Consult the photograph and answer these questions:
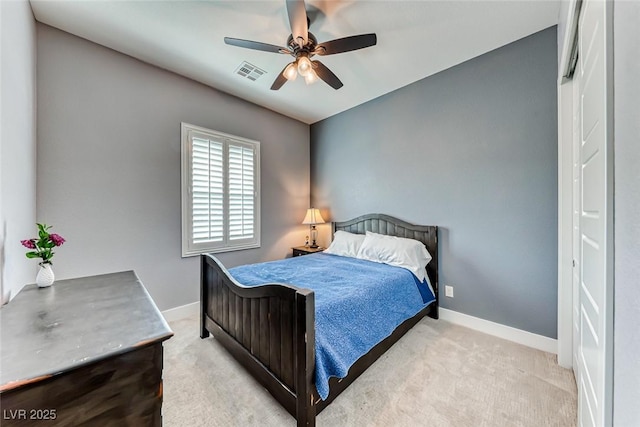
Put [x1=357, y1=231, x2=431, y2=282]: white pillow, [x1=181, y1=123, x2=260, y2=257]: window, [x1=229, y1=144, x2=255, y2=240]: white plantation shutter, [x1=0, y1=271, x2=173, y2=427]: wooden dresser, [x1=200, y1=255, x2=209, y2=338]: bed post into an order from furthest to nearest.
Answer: [x1=229, y1=144, x2=255, y2=240]: white plantation shutter → [x1=181, y1=123, x2=260, y2=257]: window → [x1=357, y1=231, x2=431, y2=282]: white pillow → [x1=200, y1=255, x2=209, y2=338]: bed post → [x1=0, y1=271, x2=173, y2=427]: wooden dresser

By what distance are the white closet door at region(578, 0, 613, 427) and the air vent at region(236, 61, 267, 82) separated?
2642 millimetres

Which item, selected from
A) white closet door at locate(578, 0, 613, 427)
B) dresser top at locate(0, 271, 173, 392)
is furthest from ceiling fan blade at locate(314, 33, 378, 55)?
dresser top at locate(0, 271, 173, 392)

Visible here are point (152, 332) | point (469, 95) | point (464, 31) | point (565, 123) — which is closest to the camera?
point (152, 332)

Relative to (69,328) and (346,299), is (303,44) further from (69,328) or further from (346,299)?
(69,328)

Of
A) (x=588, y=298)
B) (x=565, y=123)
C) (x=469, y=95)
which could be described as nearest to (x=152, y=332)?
(x=588, y=298)

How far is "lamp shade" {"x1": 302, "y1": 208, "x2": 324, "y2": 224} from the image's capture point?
4.14 metres

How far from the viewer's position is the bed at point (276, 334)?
1403 mm

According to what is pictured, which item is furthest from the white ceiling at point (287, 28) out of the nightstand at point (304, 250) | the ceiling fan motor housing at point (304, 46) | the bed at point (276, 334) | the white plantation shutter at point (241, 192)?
the nightstand at point (304, 250)

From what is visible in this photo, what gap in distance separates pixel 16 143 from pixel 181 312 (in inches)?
85.4

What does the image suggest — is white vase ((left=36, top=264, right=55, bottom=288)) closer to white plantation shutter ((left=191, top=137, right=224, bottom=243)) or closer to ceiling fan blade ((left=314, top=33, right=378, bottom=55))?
white plantation shutter ((left=191, top=137, right=224, bottom=243))

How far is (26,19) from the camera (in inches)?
73.2

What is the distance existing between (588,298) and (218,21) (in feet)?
9.97

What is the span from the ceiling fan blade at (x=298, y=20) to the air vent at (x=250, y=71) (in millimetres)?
1020

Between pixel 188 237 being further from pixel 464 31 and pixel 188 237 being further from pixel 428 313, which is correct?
pixel 464 31
